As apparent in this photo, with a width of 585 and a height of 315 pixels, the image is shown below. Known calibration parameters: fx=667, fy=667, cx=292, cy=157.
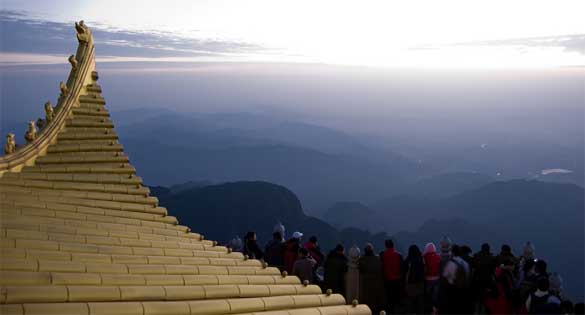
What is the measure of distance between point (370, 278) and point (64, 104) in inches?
257

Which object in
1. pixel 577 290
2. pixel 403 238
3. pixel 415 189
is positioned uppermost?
pixel 415 189

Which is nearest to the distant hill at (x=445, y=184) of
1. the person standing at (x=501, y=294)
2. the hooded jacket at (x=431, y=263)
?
the hooded jacket at (x=431, y=263)

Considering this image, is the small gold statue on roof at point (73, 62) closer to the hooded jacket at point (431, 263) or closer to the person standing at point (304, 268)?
the person standing at point (304, 268)

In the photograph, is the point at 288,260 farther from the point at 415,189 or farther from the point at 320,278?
the point at 415,189

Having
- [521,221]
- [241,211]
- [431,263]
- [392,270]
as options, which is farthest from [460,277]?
[521,221]

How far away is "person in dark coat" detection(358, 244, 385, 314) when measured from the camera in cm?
1123

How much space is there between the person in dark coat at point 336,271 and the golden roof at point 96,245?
1.87 m

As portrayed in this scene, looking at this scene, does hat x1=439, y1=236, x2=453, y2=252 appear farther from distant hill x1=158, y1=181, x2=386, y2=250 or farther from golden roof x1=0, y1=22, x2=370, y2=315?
distant hill x1=158, y1=181, x2=386, y2=250

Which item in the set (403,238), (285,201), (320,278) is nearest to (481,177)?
(403,238)

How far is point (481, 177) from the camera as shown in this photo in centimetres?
19400

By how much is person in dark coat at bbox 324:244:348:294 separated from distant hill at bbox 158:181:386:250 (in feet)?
286

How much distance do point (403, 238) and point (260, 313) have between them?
117 m

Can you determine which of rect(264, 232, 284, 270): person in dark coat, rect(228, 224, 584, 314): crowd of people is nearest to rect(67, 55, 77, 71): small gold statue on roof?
rect(228, 224, 584, 314): crowd of people

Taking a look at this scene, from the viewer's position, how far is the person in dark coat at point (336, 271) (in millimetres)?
11242
